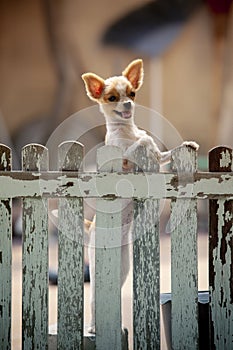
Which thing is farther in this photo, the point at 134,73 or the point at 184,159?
the point at 134,73

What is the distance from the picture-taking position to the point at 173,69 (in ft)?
19.4

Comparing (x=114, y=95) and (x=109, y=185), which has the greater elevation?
(x=114, y=95)

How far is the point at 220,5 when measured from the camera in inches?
235

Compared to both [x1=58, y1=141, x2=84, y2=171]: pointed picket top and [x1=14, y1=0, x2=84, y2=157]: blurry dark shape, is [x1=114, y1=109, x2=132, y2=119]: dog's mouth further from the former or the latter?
[x1=14, y1=0, x2=84, y2=157]: blurry dark shape

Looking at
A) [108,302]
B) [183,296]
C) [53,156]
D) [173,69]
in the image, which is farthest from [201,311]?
[173,69]

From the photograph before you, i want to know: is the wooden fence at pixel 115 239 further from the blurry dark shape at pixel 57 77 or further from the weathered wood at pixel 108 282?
the blurry dark shape at pixel 57 77

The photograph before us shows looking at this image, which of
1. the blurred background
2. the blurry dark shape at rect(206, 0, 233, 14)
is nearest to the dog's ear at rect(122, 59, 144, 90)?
the blurred background

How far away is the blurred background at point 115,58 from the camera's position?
5.78 m

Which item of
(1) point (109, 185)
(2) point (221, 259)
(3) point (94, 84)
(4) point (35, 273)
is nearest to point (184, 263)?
(2) point (221, 259)

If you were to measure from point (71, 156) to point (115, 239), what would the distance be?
11.8 inches

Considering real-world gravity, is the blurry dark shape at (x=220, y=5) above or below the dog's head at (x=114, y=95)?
above

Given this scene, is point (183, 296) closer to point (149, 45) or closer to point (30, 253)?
point (30, 253)

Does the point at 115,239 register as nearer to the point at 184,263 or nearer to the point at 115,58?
the point at 184,263

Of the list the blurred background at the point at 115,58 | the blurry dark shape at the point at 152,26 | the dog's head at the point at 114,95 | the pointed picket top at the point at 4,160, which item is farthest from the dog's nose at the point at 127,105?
the blurry dark shape at the point at 152,26
